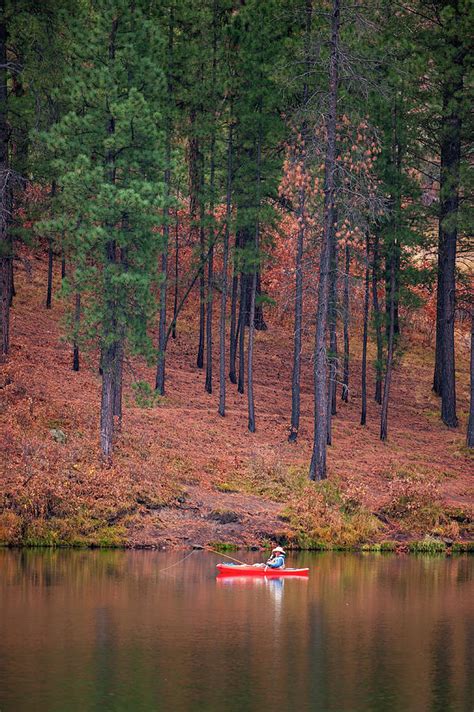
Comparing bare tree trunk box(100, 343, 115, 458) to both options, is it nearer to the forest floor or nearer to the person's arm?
the forest floor

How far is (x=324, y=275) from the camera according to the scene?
35.3 meters

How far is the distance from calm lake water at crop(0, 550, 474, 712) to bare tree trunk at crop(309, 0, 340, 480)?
6.01 metres

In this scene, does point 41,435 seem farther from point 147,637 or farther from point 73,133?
point 147,637

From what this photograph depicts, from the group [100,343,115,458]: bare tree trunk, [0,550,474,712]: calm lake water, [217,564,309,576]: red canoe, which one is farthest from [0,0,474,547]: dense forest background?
[217,564,309,576]: red canoe

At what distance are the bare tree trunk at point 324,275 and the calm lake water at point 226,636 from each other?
6.01 metres

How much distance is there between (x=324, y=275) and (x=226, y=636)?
57.0 ft

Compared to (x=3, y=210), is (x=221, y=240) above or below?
above

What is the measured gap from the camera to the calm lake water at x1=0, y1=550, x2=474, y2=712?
16.0 meters

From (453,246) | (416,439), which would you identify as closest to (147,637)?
(416,439)

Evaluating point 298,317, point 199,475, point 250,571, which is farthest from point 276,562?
point 298,317

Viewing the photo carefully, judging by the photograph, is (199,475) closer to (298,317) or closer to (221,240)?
(298,317)

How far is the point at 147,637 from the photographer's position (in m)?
19.8

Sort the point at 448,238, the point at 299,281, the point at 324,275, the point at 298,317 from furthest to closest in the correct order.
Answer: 1. the point at 448,238
2. the point at 299,281
3. the point at 298,317
4. the point at 324,275

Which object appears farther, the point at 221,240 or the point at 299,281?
the point at 221,240
